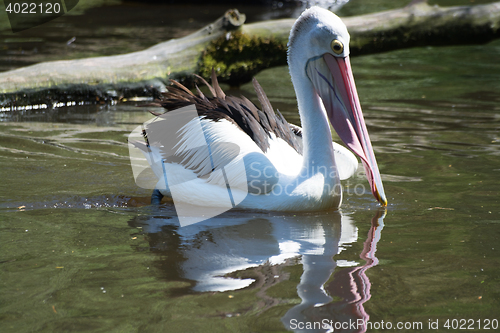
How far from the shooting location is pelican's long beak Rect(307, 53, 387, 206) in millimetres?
3277

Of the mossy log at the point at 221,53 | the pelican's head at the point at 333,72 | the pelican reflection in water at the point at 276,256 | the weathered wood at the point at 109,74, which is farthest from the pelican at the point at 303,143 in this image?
the weathered wood at the point at 109,74

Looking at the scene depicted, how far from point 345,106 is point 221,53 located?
3.65m

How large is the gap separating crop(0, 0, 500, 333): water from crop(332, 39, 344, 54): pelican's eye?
955 millimetres

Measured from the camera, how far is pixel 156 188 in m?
3.78

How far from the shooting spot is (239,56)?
6.84 meters

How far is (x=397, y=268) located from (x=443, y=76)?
602cm

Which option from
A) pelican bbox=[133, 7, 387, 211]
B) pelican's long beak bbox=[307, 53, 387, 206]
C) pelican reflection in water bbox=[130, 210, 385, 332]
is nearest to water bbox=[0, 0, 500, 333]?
pelican reflection in water bbox=[130, 210, 385, 332]

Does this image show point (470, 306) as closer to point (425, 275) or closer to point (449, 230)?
point (425, 275)

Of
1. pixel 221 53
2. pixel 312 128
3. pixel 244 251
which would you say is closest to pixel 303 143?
pixel 312 128

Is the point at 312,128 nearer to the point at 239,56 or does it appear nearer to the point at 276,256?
the point at 276,256

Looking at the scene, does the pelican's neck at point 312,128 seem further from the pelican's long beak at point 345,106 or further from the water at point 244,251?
the water at point 244,251

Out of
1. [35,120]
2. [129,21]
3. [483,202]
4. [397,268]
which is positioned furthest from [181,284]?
[129,21]

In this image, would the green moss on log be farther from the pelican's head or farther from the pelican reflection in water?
the pelican reflection in water

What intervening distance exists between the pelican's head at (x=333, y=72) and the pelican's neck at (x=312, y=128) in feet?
0.10
